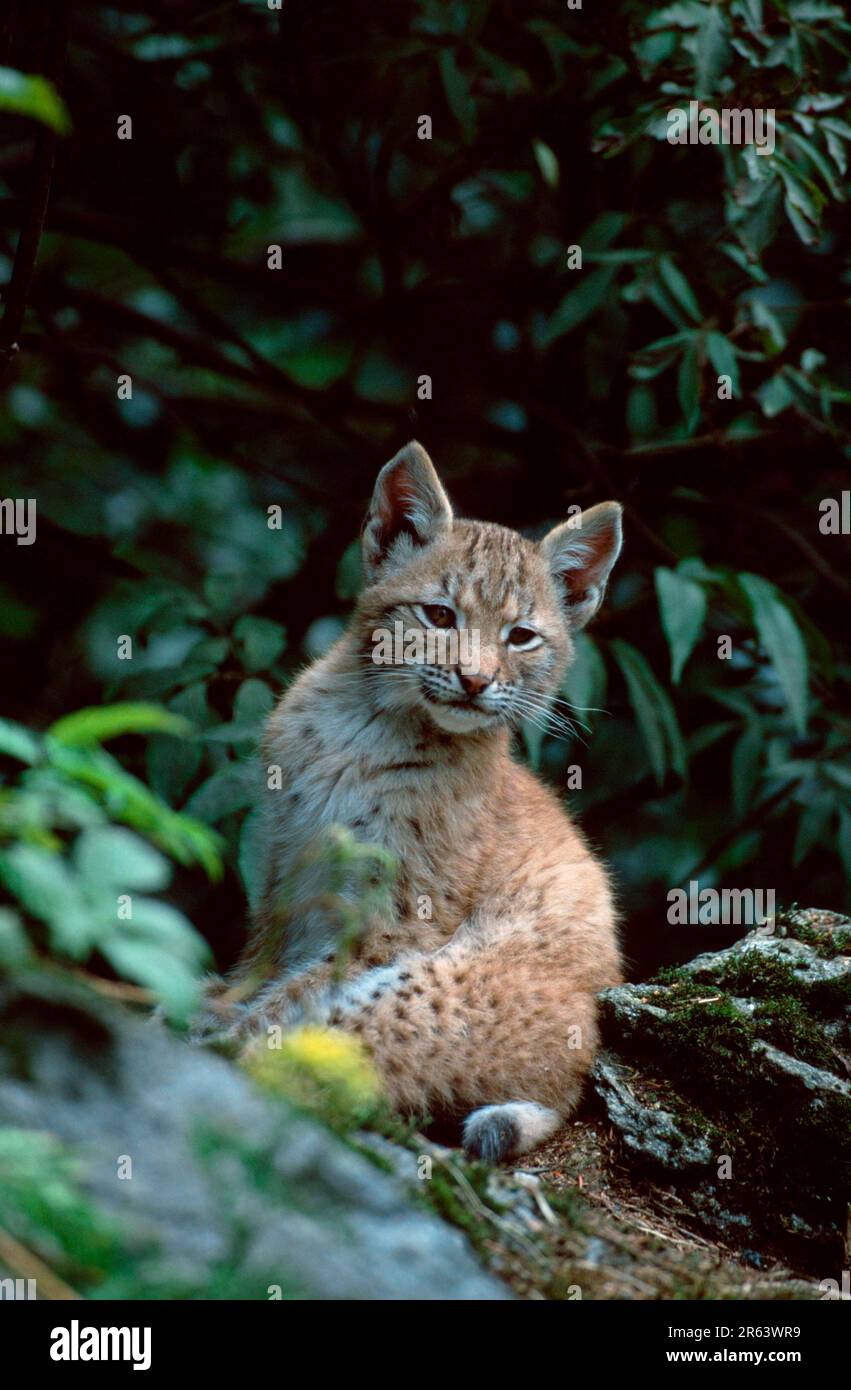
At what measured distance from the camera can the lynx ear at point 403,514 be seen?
5.57 m

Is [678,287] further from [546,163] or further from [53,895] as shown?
[53,895]

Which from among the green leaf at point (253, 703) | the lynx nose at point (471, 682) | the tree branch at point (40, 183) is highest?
the tree branch at point (40, 183)

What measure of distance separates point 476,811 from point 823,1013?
→ 1469 millimetres

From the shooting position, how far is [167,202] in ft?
24.7

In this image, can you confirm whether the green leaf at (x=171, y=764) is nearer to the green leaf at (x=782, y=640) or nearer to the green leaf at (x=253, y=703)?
the green leaf at (x=253, y=703)

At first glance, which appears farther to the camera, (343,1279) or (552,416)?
(552,416)

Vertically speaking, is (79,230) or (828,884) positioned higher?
(79,230)

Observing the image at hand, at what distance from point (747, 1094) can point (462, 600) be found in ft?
6.87

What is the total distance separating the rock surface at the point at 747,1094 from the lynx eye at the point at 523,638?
1.41 metres

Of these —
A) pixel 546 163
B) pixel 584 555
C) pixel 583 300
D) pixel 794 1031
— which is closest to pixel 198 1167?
pixel 794 1031

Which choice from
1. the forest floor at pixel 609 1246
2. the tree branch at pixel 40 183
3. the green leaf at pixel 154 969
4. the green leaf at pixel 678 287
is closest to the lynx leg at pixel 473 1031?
the forest floor at pixel 609 1246

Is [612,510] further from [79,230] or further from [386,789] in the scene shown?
[79,230]

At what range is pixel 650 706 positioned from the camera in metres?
6.40
